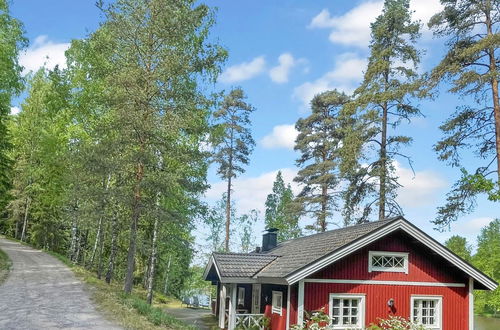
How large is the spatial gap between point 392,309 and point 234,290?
19.0ft

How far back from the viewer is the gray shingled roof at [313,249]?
14320 millimetres

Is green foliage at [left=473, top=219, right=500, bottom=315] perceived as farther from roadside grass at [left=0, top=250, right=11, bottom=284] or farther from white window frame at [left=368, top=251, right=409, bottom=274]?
roadside grass at [left=0, top=250, right=11, bottom=284]

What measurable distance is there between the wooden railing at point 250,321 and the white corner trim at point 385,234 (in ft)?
10.7

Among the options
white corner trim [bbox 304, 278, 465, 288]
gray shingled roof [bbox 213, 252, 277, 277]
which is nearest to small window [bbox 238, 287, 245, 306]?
gray shingled roof [bbox 213, 252, 277, 277]

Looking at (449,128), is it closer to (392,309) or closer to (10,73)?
(392,309)

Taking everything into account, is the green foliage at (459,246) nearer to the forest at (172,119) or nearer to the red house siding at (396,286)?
the forest at (172,119)

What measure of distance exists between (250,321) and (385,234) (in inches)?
235

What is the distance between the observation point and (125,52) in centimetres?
1488

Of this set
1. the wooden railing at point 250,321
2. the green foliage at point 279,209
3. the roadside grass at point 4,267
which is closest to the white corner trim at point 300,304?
the wooden railing at point 250,321

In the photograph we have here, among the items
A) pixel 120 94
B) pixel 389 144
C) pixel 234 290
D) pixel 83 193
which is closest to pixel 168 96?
pixel 120 94

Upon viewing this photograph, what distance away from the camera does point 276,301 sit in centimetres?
1558

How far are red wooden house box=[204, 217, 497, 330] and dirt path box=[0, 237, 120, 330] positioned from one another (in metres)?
5.40

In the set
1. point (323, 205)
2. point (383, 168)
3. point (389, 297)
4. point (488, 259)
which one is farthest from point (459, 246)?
point (389, 297)

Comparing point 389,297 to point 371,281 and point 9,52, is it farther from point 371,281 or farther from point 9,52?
point 9,52
